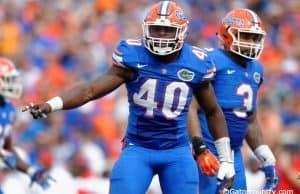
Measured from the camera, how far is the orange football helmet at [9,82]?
902 cm

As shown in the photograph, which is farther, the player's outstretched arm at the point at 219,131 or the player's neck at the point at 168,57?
the player's outstretched arm at the point at 219,131

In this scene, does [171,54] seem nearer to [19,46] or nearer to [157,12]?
Answer: [157,12]

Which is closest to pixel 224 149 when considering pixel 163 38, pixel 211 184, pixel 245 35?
pixel 211 184

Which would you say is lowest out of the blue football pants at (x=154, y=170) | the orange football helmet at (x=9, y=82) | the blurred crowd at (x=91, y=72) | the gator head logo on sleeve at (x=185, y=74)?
the blurred crowd at (x=91, y=72)

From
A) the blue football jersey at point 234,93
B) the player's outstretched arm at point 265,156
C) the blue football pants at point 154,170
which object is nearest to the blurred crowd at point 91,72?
the player's outstretched arm at point 265,156

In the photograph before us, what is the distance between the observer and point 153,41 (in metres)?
6.92

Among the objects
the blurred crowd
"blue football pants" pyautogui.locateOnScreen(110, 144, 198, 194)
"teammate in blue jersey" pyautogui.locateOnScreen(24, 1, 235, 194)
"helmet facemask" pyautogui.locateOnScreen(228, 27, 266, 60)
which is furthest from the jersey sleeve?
the blurred crowd

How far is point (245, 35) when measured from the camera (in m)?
7.90

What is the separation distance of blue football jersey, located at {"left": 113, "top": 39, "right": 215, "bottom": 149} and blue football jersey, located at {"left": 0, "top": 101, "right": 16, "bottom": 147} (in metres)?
2.11

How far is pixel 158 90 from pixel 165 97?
70mm

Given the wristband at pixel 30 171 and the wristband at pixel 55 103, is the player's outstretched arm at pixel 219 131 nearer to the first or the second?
the wristband at pixel 55 103

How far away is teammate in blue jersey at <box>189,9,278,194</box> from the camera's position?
782cm

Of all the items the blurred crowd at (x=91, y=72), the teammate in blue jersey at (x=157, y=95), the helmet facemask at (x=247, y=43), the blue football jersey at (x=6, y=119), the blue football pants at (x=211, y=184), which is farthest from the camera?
the blurred crowd at (x=91, y=72)

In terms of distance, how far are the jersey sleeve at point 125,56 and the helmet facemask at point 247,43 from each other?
1224 millimetres
